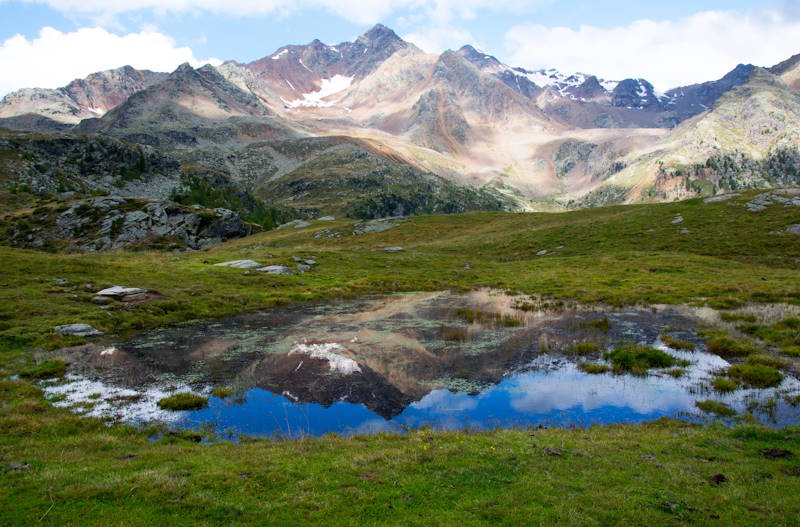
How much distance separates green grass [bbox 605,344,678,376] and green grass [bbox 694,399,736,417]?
4103 millimetres

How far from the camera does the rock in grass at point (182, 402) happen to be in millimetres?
19500

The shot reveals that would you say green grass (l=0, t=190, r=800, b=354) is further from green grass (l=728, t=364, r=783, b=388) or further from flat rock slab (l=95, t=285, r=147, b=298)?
green grass (l=728, t=364, r=783, b=388)

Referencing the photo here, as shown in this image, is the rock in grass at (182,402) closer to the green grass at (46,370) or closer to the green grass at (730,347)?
the green grass at (46,370)

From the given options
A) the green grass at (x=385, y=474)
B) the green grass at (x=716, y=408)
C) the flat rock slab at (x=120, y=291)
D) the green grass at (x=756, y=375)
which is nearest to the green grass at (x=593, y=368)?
the green grass at (x=385, y=474)

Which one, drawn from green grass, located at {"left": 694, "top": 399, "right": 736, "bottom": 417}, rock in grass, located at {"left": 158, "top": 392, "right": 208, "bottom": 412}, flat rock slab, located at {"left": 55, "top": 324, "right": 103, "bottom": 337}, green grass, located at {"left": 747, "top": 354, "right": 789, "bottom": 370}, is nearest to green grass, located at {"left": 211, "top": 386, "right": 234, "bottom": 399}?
rock in grass, located at {"left": 158, "top": 392, "right": 208, "bottom": 412}

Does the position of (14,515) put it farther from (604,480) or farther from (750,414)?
(750,414)

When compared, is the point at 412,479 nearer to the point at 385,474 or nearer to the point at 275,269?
the point at 385,474

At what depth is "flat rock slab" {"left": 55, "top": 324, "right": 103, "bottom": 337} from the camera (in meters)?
29.6

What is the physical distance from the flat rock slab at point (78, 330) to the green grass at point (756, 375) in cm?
3878

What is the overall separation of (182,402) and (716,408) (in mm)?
22898

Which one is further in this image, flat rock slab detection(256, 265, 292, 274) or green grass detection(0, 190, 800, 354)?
flat rock slab detection(256, 265, 292, 274)

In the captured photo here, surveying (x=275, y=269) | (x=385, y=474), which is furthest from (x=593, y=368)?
(x=275, y=269)

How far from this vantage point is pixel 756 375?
20.2 meters

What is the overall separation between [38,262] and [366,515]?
5147cm
